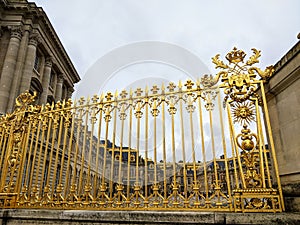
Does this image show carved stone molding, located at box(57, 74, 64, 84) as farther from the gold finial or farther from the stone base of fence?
the gold finial

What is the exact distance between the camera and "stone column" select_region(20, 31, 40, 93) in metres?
17.0

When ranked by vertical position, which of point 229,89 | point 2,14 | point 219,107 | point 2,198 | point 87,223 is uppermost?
point 2,14

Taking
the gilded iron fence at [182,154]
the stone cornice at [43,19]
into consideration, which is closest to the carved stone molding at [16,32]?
the stone cornice at [43,19]

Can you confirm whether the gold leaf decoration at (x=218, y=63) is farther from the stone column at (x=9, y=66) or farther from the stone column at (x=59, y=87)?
the stone column at (x=59, y=87)

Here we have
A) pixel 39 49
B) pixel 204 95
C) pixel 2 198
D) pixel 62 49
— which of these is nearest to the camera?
pixel 204 95

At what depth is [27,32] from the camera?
18.7 metres

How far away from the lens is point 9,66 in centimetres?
1642

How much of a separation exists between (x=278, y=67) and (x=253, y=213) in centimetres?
233

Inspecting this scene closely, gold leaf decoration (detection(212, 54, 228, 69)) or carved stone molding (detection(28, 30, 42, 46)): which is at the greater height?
carved stone molding (detection(28, 30, 42, 46))

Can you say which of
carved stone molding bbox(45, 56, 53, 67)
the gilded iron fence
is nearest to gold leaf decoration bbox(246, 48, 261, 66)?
the gilded iron fence

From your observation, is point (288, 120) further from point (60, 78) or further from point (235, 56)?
point (60, 78)

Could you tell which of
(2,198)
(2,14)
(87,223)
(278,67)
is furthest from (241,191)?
(2,14)

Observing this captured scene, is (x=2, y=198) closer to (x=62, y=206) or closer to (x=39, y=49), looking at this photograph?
(x=62, y=206)

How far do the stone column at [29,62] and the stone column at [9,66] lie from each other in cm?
82
